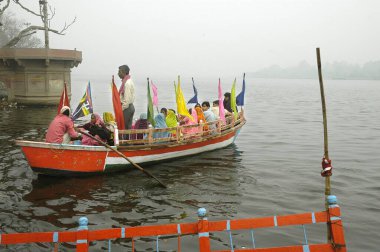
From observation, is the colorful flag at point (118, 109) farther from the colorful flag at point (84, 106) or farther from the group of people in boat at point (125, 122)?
the colorful flag at point (84, 106)

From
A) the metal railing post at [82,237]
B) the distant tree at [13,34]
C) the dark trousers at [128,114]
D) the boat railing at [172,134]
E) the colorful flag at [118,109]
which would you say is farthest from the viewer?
the distant tree at [13,34]

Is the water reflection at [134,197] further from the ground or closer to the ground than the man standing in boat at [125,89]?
closer to the ground

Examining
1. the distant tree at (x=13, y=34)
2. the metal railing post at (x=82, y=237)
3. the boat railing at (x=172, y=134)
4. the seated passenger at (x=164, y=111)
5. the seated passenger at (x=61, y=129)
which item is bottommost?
the metal railing post at (x=82, y=237)

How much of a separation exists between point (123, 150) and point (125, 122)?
1.36 meters

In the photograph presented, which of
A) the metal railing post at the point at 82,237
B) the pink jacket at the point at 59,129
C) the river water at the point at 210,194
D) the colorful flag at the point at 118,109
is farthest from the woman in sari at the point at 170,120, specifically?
the metal railing post at the point at 82,237

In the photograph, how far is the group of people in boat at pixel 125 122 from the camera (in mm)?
10102

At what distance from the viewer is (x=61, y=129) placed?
10.0 meters

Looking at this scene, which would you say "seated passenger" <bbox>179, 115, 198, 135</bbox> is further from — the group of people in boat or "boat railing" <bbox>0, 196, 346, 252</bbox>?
"boat railing" <bbox>0, 196, 346, 252</bbox>

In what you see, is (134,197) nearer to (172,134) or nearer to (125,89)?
(172,134)

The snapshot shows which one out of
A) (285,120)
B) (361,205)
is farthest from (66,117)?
(285,120)

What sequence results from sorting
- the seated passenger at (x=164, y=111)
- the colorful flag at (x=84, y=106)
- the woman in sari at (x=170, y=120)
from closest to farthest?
the colorful flag at (x=84, y=106) < the woman in sari at (x=170, y=120) < the seated passenger at (x=164, y=111)

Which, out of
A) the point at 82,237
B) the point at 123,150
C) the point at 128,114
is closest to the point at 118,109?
the point at 128,114

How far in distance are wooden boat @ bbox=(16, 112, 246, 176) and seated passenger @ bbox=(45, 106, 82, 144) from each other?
334mm

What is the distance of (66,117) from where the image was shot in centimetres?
1016
